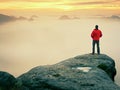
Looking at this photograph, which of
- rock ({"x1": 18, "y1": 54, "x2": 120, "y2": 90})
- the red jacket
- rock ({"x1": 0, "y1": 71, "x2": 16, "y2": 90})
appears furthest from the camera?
the red jacket

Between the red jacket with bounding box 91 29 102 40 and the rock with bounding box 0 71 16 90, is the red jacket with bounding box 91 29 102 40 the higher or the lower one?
the higher one

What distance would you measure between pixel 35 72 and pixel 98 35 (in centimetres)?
1186

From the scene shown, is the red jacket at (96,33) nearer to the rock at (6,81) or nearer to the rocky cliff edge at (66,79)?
the rocky cliff edge at (66,79)

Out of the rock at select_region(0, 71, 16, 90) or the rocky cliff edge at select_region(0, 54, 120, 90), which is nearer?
the rocky cliff edge at select_region(0, 54, 120, 90)

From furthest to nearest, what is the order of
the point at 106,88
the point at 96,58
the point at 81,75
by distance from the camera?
the point at 96,58
the point at 81,75
the point at 106,88

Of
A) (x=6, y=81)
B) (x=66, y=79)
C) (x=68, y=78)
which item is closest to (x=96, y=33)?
(x=68, y=78)

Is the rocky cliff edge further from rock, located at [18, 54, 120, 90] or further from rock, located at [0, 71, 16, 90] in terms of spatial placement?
rock, located at [0, 71, 16, 90]

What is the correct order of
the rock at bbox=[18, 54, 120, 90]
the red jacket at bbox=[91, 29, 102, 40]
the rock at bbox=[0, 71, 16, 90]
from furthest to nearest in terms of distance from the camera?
the red jacket at bbox=[91, 29, 102, 40] < the rock at bbox=[0, 71, 16, 90] < the rock at bbox=[18, 54, 120, 90]

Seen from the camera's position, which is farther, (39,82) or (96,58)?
(96,58)

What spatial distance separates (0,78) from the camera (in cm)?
3294

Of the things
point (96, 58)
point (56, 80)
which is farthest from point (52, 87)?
point (96, 58)

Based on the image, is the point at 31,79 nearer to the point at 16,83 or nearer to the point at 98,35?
the point at 16,83

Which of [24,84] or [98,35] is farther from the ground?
[98,35]

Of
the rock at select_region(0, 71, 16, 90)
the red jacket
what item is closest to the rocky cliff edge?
the rock at select_region(0, 71, 16, 90)
